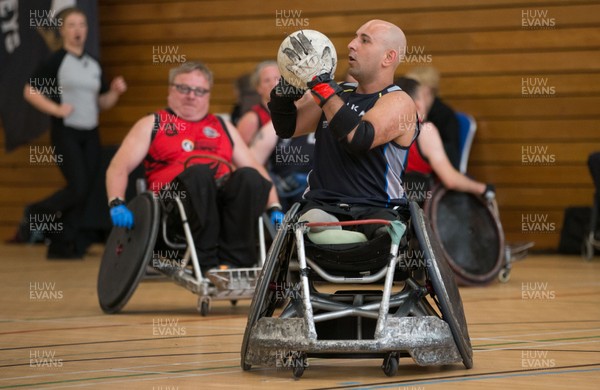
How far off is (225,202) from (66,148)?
4.06 meters

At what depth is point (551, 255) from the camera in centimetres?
1052

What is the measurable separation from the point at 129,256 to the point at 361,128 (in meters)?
2.50

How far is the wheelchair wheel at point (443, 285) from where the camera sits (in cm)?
435

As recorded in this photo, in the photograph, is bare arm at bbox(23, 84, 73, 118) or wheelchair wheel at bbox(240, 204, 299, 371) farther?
bare arm at bbox(23, 84, 73, 118)

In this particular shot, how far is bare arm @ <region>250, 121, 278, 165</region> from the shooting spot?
827cm

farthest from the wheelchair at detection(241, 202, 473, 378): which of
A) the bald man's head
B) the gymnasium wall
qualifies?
the gymnasium wall

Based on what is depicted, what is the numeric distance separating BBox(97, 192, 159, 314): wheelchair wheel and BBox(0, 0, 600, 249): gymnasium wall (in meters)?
4.64

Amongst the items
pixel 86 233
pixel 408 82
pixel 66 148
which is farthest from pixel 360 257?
pixel 86 233

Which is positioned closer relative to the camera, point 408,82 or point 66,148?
point 408,82

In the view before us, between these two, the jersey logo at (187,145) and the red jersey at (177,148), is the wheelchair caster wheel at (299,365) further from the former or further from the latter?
the jersey logo at (187,145)

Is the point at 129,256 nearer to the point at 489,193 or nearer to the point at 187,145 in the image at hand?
the point at 187,145

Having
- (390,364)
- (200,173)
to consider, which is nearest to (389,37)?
(390,364)

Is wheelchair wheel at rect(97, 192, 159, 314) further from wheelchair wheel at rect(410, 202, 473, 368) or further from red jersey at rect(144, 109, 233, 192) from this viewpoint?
wheelchair wheel at rect(410, 202, 473, 368)

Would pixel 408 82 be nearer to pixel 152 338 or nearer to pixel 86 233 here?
pixel 152 338
